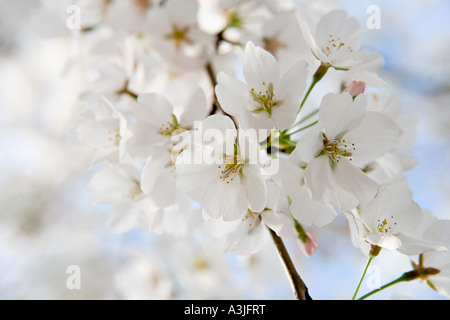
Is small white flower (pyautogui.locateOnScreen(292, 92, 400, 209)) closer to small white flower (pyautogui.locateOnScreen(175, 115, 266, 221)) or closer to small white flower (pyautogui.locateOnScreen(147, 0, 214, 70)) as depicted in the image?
small white flower (pyautogui.locateOnScreen(175, 115, 266, 221))

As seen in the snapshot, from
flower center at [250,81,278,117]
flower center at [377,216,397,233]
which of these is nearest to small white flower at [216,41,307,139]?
flower center at [250,81,278,117]

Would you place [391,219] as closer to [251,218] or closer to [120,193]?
[251,218]

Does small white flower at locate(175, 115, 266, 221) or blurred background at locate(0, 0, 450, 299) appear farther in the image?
blurred background at locate(0, 0, 450, 299)

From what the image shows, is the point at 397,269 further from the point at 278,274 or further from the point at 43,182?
the point at 43,182

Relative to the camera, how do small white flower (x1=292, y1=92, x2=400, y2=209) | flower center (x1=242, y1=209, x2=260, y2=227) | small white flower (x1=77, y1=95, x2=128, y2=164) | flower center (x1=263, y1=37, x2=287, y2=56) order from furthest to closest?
flower center (x1=263, y1=37, x2=287, y2=56), small white flower (x1=77, y1=95, x2=128, y2=164), flower center (x1=242, y1=209, x2=260, y2=227), small white flower (x1=292, y1=92, x2=400, y2=209)

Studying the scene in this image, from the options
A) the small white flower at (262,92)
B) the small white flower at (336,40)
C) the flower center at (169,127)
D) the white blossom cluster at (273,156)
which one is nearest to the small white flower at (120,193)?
the white blossom cluster at (273,156)

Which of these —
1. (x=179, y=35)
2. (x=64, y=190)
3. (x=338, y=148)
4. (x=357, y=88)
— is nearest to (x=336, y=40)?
(x=357, y=88)

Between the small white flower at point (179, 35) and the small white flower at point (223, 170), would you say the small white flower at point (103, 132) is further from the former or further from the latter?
the small white flower at point (179, 35)

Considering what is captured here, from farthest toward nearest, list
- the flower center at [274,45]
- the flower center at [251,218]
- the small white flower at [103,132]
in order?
the flower center at [274,45] → the small white flower at [103,132] → the flower center at [251,218]
